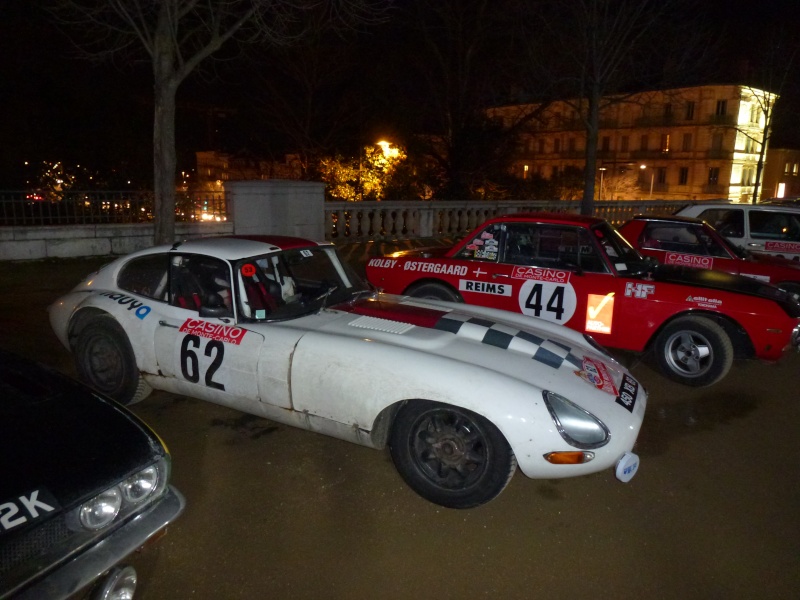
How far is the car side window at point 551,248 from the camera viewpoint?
6.22 m

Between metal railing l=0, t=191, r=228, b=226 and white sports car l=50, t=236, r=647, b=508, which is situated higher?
metal railing l=0, t=191, r=228, b=226

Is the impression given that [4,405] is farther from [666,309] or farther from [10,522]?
[666,309]

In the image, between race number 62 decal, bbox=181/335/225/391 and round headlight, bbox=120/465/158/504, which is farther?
race number 62 decal, bbox=181/335/225/391

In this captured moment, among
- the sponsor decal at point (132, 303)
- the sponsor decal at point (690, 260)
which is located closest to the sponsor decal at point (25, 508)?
the sponsor decal at point (132, 303)

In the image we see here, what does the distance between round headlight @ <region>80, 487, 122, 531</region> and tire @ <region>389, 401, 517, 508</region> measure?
5.31 ft

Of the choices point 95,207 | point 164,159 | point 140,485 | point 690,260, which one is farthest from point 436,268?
point 95,207

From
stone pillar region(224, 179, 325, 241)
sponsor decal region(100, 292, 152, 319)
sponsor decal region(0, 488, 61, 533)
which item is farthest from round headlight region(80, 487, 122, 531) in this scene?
stone pillar region(224, 179, 325, 241)

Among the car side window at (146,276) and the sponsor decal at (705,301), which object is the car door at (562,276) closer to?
the sponsor decal at (705,301)

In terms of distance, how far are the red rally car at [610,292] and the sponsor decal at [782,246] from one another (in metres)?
3.47

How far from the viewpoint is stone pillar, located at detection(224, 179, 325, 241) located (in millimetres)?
12627

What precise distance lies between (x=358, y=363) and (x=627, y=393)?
1715 mm

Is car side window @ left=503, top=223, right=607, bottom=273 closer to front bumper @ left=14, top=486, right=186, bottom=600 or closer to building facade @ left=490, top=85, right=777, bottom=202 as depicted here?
front bumper @ left=14, top=486, right=186, bottom=600

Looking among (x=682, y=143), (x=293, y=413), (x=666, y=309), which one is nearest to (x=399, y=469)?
(x=293, y=413)

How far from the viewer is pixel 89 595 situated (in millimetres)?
2441
